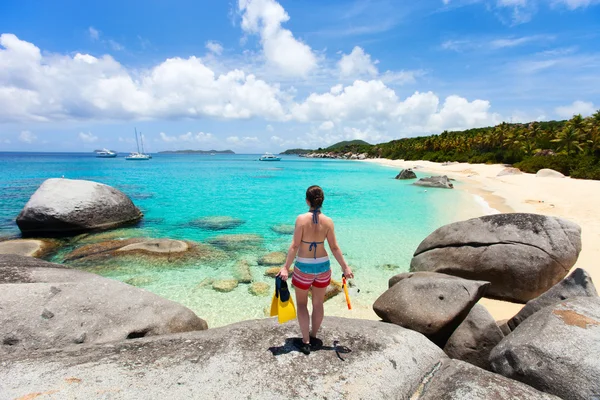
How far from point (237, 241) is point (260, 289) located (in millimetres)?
5210

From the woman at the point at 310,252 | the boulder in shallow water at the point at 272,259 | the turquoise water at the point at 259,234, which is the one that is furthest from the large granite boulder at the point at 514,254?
the woman at the point at 310,252

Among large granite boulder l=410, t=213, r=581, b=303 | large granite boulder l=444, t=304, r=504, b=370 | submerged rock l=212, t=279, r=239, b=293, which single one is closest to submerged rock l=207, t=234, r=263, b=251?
submerged rock l=212, t=279, r=239, b=293

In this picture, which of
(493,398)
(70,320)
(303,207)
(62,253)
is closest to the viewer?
(493,398)

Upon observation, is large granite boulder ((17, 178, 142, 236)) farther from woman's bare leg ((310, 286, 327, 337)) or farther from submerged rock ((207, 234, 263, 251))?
woman's bare leg ((310, 286, 327, 337))

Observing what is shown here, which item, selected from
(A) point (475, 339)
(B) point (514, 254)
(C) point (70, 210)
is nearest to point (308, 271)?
(A) point (475, 339)

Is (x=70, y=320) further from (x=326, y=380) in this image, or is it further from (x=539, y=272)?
(x=539, y=272)

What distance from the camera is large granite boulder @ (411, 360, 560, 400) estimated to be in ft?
11.1

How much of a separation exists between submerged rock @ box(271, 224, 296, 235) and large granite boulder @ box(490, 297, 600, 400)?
12020mm

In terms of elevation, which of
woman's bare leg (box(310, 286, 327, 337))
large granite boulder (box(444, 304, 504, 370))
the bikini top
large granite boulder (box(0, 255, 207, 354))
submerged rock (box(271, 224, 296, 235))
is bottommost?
submerged rock (box(271, 224, 296, 235))

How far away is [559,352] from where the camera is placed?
378 centimetres

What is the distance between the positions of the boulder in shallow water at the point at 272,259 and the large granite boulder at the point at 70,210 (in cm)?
983

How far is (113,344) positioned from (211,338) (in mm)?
1327

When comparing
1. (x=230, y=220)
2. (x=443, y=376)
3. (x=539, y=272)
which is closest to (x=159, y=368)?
(x=443, y=376)

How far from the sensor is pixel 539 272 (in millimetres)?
7594
